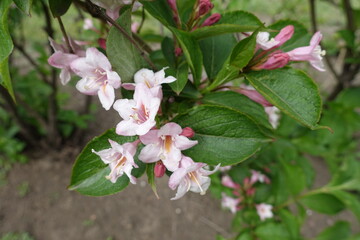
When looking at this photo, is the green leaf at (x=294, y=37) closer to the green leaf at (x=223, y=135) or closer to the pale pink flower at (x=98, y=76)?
the green leaf at (x=223, y=135)

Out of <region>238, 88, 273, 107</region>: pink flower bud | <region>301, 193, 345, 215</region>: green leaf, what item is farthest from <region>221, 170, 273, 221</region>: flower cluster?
<region>238, 88, 273, 107</region>: pink flower bud

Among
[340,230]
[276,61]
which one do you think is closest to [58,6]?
[276,61]

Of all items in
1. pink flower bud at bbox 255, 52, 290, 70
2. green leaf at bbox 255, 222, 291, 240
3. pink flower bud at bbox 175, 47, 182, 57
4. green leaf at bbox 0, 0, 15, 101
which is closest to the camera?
green leaf at bbox 0, 0, 15, 101

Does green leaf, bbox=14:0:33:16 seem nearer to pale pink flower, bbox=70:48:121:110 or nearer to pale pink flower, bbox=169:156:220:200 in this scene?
pale pink flower, bbox=70:48:121:110

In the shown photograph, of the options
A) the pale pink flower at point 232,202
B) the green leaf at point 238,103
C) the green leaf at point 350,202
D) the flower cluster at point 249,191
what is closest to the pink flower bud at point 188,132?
the green leaf at point 238,103

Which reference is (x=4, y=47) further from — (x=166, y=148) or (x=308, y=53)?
(x=308, y=53)

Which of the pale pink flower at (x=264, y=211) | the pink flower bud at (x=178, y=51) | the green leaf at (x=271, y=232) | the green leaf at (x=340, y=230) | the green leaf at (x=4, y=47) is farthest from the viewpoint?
the green leaf at (x=340, y=230)
